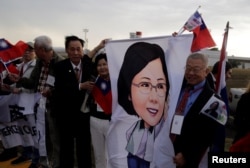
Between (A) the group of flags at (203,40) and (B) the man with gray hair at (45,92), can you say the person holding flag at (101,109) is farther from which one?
(A) the group of flags at (203,40)

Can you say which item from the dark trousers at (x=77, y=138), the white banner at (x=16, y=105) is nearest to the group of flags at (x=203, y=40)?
the dark trousers at (x=77, y=138)

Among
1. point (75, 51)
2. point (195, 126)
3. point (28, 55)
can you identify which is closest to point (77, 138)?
point (75, 51)

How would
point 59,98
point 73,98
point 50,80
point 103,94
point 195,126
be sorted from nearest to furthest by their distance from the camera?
point 195,126
point 103,94
point 73,98
point 59,98
point 50,80

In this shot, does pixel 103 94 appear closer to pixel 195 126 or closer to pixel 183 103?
pixel 183 103

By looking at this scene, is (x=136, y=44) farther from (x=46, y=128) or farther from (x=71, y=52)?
(x=46, y=128)

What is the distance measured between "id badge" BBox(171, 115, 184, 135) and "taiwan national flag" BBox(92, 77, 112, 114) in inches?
46.5

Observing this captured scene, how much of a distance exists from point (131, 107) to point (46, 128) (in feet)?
6.22

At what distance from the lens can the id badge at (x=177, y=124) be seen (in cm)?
299

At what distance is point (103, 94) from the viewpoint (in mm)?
4074

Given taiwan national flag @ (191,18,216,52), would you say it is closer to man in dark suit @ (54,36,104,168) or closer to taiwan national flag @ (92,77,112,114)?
taiwan national flag @ (92,77,112,114)

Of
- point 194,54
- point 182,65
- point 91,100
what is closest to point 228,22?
point 194,54

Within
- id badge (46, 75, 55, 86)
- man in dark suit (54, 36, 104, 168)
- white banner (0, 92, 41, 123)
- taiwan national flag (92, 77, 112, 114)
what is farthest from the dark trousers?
white banner (0, 92, 41, 123)

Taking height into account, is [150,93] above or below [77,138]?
above

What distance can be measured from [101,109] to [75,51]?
79 cm
